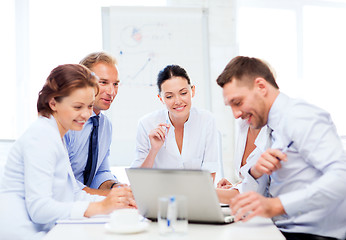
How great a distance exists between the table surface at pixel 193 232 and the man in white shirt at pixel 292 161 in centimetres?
5

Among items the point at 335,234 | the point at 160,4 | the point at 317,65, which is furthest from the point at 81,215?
the point at 317,65

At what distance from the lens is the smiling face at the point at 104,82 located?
2553mm

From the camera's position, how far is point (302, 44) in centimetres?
445

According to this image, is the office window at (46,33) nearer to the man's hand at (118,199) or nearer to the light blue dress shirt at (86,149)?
the light blue dress shirt at (86,149)

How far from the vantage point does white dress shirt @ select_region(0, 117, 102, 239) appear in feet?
5.09

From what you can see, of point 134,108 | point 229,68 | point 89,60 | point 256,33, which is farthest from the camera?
point 256,33

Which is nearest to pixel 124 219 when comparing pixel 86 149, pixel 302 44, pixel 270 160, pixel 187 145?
pixel 270 160

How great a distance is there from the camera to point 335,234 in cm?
162

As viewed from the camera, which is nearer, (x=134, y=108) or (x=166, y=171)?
(x=166, y=171)

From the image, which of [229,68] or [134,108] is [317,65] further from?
[229,68]

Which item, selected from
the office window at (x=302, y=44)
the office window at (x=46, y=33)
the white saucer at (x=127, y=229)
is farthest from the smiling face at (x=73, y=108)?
the office window at (x=302, y=44)

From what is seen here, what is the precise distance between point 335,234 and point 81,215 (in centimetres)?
97

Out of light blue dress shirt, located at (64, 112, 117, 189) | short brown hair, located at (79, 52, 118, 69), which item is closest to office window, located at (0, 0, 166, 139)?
short brown hair, located at (79, 52, 118, 69)

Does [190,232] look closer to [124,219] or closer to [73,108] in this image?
[124,219]
